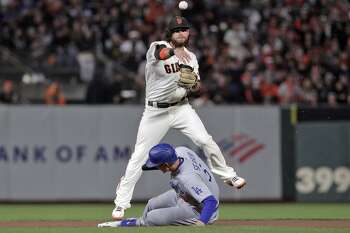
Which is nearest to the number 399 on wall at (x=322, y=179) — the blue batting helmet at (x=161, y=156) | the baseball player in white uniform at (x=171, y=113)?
the baseball player in white uniform at (x=171, y=113)

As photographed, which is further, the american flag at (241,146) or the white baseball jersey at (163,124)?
the american flag at (241,146)

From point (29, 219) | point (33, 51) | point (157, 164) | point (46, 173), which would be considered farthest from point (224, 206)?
point (33, 51)

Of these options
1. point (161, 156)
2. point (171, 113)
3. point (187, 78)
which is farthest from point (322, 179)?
point (161, 156)

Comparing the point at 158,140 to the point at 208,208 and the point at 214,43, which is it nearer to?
the point at 208,208

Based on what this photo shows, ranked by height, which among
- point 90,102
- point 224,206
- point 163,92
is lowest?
point 224,206

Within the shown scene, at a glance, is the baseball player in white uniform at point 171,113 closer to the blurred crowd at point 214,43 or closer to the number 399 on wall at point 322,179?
the number 399 on wall at point 322,179

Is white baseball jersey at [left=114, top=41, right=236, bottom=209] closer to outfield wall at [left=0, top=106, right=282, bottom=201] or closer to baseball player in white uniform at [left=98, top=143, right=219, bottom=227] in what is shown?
baseball player in white uniform at [left=98, top=143, right=219, bottom=227]

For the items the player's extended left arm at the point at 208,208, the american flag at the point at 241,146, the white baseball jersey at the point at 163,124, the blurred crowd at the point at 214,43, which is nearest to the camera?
the player's extended left arm at the point at 208,208

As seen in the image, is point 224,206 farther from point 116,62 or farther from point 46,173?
point 116,62
